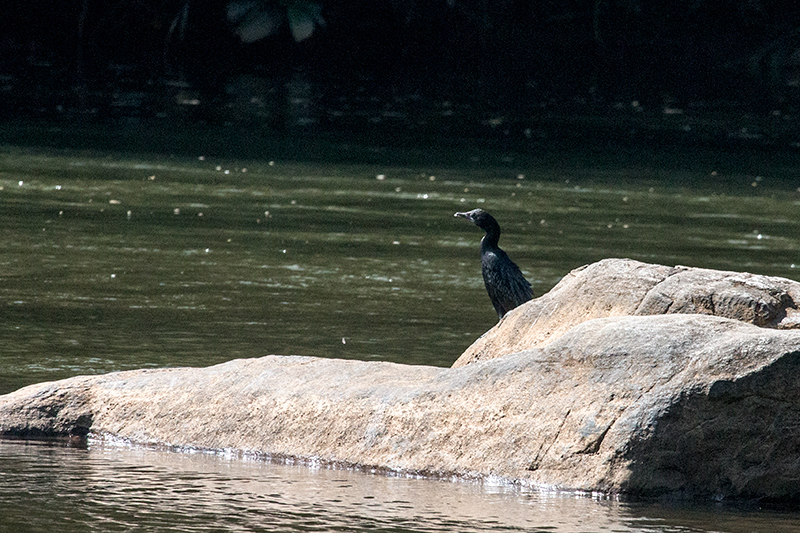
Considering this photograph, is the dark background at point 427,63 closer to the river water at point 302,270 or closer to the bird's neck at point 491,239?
the river water at point 302,270

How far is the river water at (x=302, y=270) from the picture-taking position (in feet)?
19.5

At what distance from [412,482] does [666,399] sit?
43.7 inches

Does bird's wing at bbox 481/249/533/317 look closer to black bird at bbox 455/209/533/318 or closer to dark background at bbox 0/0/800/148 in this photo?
black bird at bbox 455/209/533/318

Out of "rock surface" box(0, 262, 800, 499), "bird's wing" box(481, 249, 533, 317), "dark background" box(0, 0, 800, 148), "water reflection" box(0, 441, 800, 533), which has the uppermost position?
"dark background" box(0, 0, 800, 148)

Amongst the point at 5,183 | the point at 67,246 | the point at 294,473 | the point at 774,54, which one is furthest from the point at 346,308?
the point at 774,54

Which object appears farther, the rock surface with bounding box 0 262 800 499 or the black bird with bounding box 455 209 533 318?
the black bird with bounding box 455 209 533 318

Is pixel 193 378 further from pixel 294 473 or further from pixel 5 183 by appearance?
pixel 5 183

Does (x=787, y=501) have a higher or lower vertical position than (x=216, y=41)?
lower

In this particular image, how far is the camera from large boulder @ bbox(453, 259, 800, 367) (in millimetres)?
7062

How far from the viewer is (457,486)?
20.8 feet

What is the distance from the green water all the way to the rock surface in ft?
4.69

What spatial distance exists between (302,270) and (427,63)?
26.8 meters

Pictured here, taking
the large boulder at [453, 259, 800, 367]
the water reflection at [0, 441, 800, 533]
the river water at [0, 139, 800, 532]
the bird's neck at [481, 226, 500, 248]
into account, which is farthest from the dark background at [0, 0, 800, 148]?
the water reflection at [0, 441, 800, 533]

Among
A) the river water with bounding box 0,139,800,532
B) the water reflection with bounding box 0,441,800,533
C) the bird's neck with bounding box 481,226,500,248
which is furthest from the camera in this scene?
the bird's neck with bounding box 481,226,500,248
